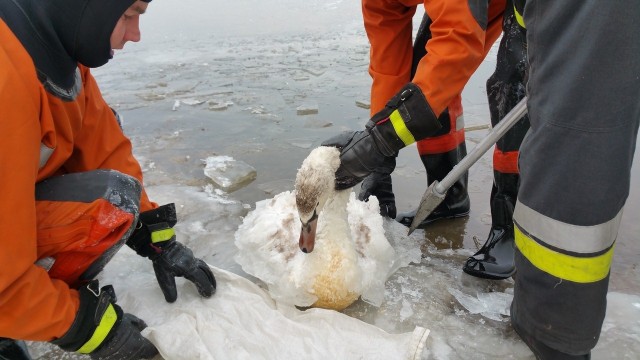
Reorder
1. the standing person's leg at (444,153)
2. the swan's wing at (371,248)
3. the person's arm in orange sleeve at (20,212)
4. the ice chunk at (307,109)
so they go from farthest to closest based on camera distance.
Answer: the ice chunk at (307,109)
the standing person's leg at (444,153)
the swan's wing at (371,248)
the person's arm in orange sleeve at (20,212)

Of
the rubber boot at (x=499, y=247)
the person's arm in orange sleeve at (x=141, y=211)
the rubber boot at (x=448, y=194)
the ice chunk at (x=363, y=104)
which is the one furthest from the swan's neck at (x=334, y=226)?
the ice chunk at (x=363, y=104)

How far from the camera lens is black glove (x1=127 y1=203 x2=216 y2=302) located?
2.49 meters

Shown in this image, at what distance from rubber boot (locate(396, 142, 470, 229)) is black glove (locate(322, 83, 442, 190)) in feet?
3.57

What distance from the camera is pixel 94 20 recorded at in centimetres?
182

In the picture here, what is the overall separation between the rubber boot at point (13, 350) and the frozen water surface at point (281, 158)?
0.57 ft

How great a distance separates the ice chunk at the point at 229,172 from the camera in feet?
13.6

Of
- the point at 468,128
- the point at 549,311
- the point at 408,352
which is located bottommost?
the point at 468,128

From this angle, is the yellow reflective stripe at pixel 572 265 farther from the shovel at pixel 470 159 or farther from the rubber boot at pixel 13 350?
the rubber boot at pixel 13 350

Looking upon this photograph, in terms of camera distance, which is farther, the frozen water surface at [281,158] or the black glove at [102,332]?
the frozen water surface at [281,158]

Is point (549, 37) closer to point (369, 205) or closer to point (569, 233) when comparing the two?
point (569, 233)

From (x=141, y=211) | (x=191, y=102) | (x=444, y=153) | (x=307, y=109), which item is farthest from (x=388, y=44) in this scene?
(x=191, y=102)

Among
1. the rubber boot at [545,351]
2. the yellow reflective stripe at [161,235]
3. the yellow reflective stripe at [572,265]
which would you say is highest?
the yellow reflective stripe at [572,265]

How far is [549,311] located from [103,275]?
253cm

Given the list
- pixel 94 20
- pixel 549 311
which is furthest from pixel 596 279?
pixel 94 20
